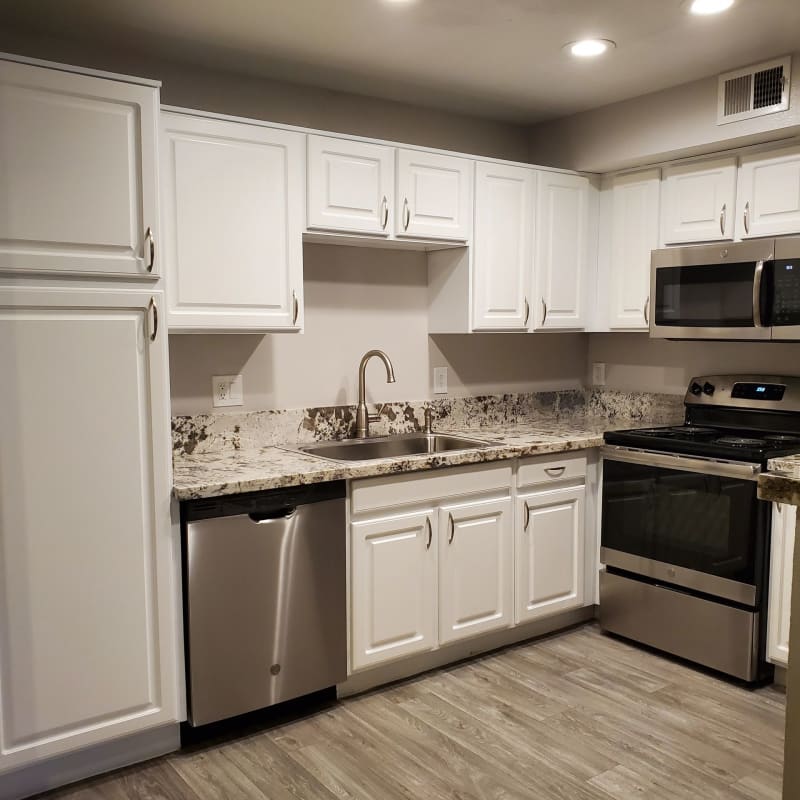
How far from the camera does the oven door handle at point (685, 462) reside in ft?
Answer: 9.29

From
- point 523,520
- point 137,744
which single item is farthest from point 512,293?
point 137,744

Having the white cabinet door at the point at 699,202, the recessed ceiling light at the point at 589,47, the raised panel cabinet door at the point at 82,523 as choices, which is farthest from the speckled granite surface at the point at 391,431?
the recessed ceiling light at the point at 589,47

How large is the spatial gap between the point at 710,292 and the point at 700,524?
0.94 m

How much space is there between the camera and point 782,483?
1.54m

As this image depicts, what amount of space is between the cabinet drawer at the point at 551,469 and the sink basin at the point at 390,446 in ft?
0.62

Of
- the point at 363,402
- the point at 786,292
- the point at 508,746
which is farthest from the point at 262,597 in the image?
the point at 786,292

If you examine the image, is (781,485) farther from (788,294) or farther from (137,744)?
(137,744)

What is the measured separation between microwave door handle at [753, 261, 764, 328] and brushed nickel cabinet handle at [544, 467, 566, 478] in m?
0.95

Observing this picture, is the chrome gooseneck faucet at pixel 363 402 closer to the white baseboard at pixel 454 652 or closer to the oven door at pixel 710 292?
the white baseboard at pixel 454 652

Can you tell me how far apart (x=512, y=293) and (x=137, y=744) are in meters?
2.27

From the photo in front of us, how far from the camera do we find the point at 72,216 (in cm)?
210

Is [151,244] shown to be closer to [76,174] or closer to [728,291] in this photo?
[76,174]

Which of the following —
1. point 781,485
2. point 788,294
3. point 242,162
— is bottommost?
point 781,485

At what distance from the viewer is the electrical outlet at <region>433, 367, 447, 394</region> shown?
3.64 metres
